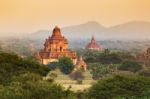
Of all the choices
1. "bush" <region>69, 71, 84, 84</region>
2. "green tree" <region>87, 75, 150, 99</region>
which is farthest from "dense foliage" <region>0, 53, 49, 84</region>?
"bush" <region>69, 71, 84, 84</region>

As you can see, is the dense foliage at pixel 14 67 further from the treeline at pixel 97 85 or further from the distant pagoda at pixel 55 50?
the distant pagoda at pixel 55 50

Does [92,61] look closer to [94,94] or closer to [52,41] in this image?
[52,41]

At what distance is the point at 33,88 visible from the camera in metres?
15.2

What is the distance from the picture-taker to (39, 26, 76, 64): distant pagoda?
47.0 m

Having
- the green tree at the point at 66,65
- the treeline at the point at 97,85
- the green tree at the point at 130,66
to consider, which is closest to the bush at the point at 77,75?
the green tree at the point at 66,65

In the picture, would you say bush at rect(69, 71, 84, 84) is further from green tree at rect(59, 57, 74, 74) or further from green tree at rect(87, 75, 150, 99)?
green tree at rect(87, 75, 150, 99)

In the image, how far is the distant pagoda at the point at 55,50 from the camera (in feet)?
154

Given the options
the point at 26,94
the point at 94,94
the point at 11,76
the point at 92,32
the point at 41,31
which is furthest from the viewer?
the point at 92,32

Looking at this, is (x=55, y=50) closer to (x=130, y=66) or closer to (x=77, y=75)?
(x=130, y=66)

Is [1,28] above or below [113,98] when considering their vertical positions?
above

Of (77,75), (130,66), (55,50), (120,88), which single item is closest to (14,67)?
(120,88)

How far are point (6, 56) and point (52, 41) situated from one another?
27.7m

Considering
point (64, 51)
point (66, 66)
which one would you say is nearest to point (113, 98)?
point (66, 66)

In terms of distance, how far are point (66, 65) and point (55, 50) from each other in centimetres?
629
